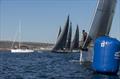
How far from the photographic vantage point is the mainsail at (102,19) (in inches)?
1875

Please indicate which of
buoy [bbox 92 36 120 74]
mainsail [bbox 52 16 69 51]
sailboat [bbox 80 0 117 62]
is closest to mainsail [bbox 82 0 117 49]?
sailboat [bbox 80 0 117 62]

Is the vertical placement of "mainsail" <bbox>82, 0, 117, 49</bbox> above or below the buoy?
above

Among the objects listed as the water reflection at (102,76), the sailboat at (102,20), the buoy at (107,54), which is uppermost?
the sailboat at (102,20)

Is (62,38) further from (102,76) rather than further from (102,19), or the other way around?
(102,76)

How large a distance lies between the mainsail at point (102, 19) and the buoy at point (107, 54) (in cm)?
1428

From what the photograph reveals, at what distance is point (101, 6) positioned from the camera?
49562 mm

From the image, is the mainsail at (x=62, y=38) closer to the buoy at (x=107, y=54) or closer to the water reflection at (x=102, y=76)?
the buoy at (x=107, y=54)

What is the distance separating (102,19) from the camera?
4959cm

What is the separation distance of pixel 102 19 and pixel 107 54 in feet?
58.1

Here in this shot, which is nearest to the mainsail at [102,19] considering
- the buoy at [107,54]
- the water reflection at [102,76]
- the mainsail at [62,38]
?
the buoy at [107,54]

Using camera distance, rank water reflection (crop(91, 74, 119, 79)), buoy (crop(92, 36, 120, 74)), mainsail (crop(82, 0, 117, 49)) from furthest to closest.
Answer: mainsail (crop(82, 0, 117, 49)) < buoy (crop(92, 36, 120, 74)) < water reflection (crop(91, 74, 119, 79))

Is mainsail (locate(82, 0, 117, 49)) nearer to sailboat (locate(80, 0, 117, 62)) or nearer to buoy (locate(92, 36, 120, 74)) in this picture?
sailboat (locate(80, 0, 117, 62))

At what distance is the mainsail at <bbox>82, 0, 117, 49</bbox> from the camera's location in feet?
156

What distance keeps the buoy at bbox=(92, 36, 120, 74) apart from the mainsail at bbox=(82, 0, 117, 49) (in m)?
14.3
